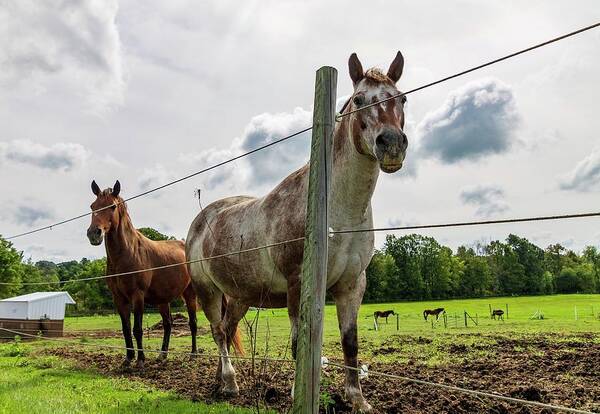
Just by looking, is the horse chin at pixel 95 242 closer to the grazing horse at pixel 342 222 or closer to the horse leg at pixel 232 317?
the horse leg at pixel 232 317

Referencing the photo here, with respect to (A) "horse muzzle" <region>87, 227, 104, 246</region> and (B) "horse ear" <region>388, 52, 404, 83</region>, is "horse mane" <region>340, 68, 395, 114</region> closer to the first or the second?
(B) "horse ear" <region>388, 52, 404, 83</region>

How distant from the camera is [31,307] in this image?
26.7 metres

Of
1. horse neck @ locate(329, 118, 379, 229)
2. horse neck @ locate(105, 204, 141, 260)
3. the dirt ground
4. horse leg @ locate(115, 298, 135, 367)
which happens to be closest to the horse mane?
horse neck @ locate(329, 118, 379, 229)

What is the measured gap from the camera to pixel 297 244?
4441 millimetres

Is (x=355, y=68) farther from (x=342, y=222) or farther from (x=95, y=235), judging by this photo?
(x=95, y=235)

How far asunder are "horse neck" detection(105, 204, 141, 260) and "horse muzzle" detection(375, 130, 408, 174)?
7.55 m

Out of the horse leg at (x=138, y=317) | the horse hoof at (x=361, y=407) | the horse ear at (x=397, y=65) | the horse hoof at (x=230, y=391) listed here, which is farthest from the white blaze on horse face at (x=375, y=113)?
the horse leg at (x=138, y=317)

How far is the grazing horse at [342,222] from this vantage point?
3.90m

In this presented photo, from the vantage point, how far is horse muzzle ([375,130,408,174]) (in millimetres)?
3340

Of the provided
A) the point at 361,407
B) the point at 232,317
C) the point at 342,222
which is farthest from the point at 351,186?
the point at 232,317

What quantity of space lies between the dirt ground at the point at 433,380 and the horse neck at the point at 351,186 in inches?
58.7

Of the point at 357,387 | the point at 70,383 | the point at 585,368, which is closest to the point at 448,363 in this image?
the point at 585,368

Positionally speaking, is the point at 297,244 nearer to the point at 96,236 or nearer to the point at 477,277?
the point at 96,236

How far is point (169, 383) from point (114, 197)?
14.3 ft
